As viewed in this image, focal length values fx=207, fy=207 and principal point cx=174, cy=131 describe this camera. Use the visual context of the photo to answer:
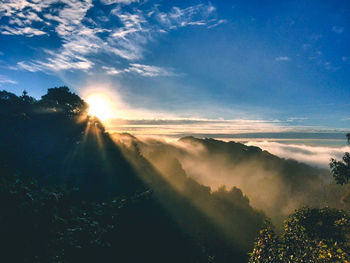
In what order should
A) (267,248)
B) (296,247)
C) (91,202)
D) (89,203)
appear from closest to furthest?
(267,248) → (296,247) → (89,203) → (91,202)

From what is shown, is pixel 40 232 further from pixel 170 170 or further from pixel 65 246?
pixel 170 170

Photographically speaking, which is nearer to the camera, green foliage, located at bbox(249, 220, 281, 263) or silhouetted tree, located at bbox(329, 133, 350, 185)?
green foliage, located at bbox(249, 220, 281, 263)

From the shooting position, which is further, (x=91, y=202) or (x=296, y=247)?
(x=91, y=202)

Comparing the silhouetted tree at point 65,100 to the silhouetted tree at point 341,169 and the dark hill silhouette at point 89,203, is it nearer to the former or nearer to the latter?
the dark hill silhouette at point 89,203

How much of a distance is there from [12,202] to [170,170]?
7034 cm

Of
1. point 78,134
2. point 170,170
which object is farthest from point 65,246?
point 170,170

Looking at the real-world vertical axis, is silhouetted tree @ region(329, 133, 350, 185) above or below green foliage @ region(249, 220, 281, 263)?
above

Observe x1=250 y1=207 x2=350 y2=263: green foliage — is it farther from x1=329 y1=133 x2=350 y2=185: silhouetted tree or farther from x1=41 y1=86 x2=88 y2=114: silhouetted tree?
x1=41 y1=86 x2=88 y2=114: silhouetted tree

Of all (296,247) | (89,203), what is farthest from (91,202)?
(296,247)

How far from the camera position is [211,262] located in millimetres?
50969

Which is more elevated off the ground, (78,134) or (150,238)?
(78,134)

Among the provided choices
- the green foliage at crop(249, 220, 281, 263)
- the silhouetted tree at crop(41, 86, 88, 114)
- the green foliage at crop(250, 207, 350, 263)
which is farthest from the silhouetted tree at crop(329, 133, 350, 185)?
the silhouetted tree at crop(41, 86, 88, 114)

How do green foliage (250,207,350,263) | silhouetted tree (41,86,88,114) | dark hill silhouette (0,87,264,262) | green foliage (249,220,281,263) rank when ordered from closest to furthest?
green foliage (250,207,350,263) → green foliage (249,220,281,263) → dark hill silhouette (0,87,264,262) → silhouetted tree (41,86,88,114)

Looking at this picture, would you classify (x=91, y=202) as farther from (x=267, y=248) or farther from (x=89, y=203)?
(x=267, y=248)
